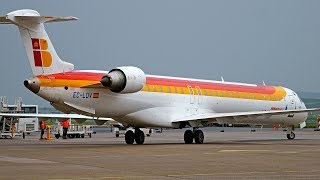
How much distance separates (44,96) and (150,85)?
601 centimetres

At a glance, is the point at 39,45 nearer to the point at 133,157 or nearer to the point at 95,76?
the point at 95,76

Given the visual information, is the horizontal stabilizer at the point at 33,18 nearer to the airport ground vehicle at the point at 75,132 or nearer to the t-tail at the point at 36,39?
the t-tail at the point at 36,39

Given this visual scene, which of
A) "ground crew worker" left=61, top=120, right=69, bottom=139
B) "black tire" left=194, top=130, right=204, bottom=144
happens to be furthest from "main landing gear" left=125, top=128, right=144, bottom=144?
"ground crew worker" left=61, top=120, right=69, bottom=139

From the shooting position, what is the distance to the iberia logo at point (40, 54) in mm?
27375

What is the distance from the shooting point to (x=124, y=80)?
2853 centimetres

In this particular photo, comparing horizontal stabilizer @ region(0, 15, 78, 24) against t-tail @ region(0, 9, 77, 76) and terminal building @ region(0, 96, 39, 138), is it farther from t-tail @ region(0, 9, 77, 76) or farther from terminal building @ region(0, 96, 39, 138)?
terminal building @ region(0, 96, 39, 138)

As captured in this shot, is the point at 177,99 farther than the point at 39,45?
Yes

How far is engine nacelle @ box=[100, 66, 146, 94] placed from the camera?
28.2m

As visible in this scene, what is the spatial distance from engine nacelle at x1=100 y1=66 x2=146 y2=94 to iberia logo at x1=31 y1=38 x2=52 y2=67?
98.8 inches

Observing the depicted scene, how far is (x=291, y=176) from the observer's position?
14516mm

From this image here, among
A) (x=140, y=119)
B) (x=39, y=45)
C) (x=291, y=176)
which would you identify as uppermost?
(x=39, y=45)

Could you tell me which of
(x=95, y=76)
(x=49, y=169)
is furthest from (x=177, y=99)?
(x=49, y=169)

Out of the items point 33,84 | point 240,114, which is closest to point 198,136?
point 240,114

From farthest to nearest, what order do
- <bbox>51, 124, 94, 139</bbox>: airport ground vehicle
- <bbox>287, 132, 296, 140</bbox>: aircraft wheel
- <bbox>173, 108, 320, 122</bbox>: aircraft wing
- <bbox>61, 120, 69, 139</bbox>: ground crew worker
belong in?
1. <bbox>51, 124, 94, 139</bbox>: airport ground vehicle
2. <bbox>61, 120, 69, 139</bbox>: ground crew worker
3. <bbox>287, 132, 296, 140</bbox>: aircraft wheel
4. <bbox>173, 108, 320, 122</bbox>: aircraft wing
